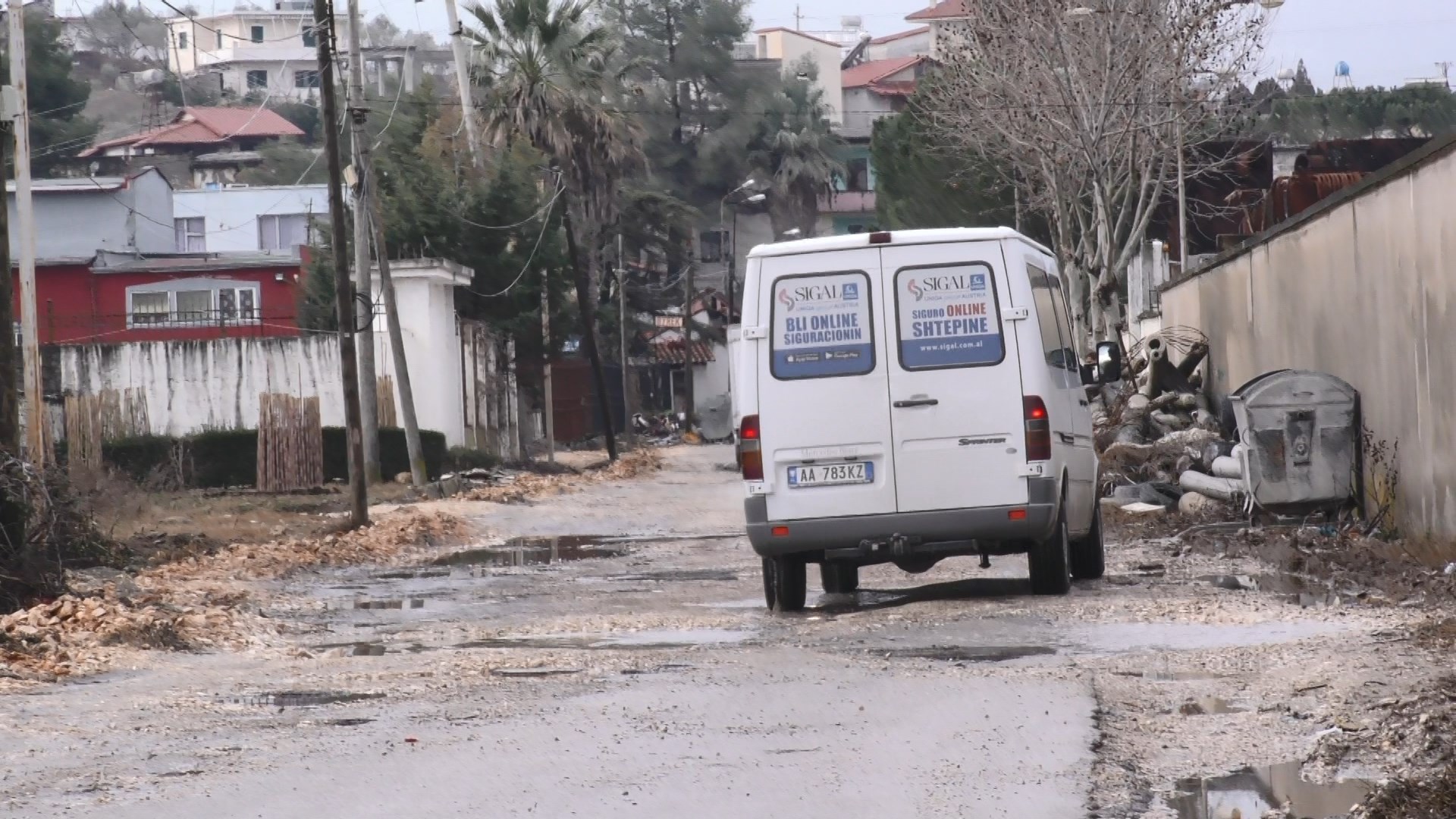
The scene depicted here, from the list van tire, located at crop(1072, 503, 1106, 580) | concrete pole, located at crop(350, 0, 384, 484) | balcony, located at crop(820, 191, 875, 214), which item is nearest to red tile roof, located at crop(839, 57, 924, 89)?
balcony, located at crop(820, 191, 875, 214)

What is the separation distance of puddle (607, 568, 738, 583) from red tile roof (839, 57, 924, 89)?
89.9 m

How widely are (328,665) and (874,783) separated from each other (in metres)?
5.10

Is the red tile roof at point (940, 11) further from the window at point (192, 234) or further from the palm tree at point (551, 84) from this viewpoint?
the palm tree at point (551, 84)

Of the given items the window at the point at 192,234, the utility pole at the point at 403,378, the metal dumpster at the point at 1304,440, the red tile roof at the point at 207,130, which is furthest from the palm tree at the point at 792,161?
the metal dumpster at the point at 1304,440

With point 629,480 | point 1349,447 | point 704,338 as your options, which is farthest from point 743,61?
point 1349,447

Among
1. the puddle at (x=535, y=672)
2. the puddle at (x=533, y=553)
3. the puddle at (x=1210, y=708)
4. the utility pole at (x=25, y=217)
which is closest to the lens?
the puddle at (x=1210, y=708)

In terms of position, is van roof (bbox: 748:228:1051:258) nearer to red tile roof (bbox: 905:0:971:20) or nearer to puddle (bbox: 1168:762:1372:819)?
puddle (bbox: 1168:762:1372:819)

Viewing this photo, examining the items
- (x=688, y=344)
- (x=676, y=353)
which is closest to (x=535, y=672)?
(x=688, y=344)

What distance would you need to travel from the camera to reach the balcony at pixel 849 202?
94000mm

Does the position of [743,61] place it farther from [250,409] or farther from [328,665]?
[328,665]

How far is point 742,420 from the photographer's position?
12414 mm

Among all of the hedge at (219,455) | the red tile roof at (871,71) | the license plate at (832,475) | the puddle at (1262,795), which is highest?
the red tile roof at (871,71)

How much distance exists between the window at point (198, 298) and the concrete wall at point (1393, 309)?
35.2 meters

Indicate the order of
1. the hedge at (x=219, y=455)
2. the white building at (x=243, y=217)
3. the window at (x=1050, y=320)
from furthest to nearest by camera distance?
the white building at (x=243, y=217) → the hedge at (x=219, y=455) → the window at (x=1050, y=320)
